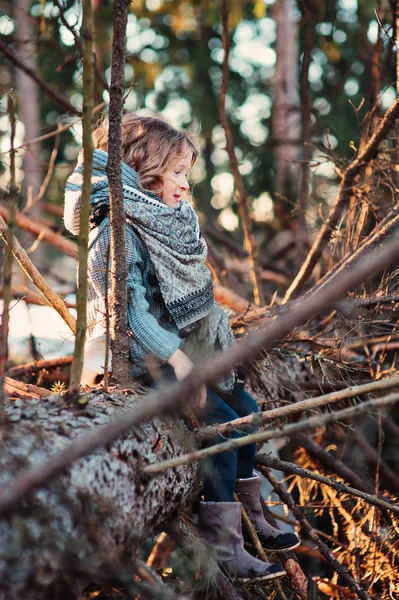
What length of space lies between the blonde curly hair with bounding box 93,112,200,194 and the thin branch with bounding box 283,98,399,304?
3.03 ft

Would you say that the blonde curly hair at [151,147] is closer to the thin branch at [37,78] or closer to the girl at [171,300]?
the girl at [171,300]

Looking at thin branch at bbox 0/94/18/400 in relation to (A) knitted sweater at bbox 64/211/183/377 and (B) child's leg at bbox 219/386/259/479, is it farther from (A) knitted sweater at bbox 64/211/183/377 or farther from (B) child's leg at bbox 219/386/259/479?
(B) child's leg at bbox 219/386/259/479

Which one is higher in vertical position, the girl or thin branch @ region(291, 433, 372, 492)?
the girl

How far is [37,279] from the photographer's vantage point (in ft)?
7.82

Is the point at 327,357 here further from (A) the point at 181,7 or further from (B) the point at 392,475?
(A) the point at 181,7

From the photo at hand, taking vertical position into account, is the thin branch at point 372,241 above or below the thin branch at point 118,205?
below

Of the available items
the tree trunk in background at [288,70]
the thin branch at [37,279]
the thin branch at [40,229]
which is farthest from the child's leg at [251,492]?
the tree trunk in background at [288,70]

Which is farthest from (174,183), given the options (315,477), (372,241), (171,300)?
(315,477)

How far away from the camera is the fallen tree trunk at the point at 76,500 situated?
1297 mm

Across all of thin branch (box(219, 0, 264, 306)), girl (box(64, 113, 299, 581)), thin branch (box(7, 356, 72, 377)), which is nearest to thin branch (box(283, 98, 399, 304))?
thin branch (box(219, 0, 264, 306))

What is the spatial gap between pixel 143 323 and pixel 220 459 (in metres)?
0.51

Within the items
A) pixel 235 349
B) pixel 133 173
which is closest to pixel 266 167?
pixel 133 173

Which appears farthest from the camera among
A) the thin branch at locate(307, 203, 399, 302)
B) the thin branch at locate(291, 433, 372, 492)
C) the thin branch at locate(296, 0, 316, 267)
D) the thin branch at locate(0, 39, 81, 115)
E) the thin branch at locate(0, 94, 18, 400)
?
the thin branch at locate(296, 0, 316, 267)

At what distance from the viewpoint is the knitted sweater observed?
2.09 metres
